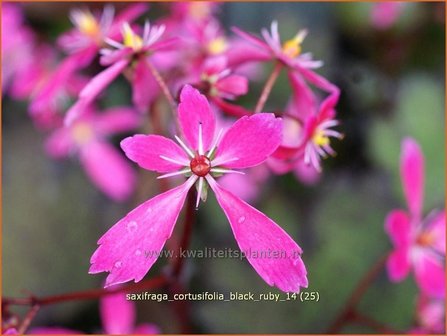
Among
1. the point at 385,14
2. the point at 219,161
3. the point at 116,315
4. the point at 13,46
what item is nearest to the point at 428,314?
the point at 116,315

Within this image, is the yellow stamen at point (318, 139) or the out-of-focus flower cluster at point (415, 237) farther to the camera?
the out-of-focus flower cluster at point (415, 237)

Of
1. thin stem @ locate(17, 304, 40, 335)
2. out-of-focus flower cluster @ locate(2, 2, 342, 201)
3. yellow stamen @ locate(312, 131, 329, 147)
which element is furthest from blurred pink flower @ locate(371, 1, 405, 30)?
thin stem @ locate(17, 304, 40, 335)

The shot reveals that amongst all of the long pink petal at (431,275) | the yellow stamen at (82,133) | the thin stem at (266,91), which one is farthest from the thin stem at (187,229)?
the yellow stamen at (82,133)

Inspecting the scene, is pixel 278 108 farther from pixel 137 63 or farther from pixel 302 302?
pixel 137 63

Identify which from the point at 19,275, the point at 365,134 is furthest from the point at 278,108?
the point at 19,275

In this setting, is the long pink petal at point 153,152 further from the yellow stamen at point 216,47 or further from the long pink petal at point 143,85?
the yellow stamen at point 216,47

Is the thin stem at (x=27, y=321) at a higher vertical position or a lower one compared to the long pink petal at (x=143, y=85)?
lower

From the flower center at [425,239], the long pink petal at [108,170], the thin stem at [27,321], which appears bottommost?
the thin stem at [27,321]
